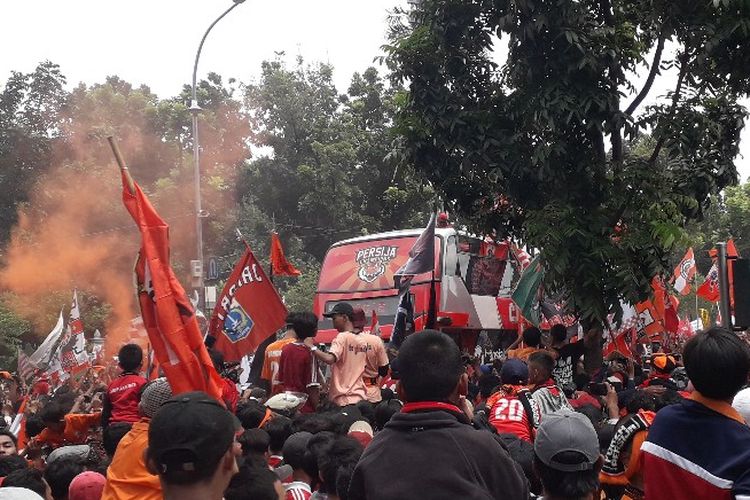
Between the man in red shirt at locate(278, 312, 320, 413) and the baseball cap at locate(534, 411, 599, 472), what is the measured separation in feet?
14.6

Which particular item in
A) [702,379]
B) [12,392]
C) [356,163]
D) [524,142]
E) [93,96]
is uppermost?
[93,96]

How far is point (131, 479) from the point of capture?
14.3 feet

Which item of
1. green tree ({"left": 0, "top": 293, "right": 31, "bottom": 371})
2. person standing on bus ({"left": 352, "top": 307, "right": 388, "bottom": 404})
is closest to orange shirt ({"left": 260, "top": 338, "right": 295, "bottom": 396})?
person standing on bus ({"left": 352, "top": 307, "right": 388, "bottom": 404})

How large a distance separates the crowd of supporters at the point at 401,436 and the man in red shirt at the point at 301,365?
0.04 ft

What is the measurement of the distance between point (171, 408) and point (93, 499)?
2226mm

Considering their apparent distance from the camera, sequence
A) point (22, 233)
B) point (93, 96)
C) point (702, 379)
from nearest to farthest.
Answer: point (702, 379) → point (22, 233) → point (93, 96)

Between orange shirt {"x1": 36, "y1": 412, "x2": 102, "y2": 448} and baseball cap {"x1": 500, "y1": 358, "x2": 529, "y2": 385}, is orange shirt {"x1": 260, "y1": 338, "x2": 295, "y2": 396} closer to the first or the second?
orange shirt {"x1": 36, "y1": 412, "x2": 102, "y2": 448}

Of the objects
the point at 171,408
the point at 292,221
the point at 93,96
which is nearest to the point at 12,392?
the point at 171,408

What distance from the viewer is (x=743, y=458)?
3123 mm

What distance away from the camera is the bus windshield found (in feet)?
52.4

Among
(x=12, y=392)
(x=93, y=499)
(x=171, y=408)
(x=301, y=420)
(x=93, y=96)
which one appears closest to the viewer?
(x=171, y=408)

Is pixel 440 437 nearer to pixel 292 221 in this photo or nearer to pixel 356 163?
pixel 356 163

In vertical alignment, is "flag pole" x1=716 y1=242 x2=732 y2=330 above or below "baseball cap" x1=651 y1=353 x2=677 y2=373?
above

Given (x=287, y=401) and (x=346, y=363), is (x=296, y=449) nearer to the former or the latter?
(x=287, y=401)
